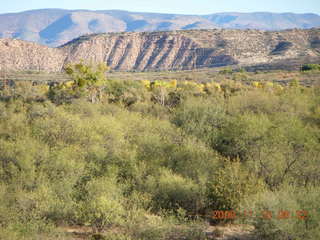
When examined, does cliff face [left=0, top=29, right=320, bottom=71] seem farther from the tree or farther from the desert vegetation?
the desert vegetation

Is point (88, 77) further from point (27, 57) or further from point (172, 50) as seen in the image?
point (172, 50)

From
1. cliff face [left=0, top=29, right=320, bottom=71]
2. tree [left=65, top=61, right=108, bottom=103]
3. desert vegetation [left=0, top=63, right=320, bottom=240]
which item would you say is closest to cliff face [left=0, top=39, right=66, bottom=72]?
cliff face [left=0, top=29, right=320, bottom=71]

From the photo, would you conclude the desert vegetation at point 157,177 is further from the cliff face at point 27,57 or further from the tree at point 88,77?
the cliff face at point 27,57

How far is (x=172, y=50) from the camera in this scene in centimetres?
13938

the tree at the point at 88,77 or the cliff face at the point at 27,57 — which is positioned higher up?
the tree at the point at 88,77

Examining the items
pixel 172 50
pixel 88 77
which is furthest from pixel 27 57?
pixel 88 77

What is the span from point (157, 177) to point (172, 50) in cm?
12516

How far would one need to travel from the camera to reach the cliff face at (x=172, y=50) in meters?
115

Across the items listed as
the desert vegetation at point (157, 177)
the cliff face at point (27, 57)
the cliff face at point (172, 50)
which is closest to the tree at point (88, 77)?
the desert vegetation at point (157, 177)

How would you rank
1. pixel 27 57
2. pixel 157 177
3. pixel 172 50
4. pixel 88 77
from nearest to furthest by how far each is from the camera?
pixel 157 177 → pixel 88 77 → pixel 27 57 → pixel 172 50

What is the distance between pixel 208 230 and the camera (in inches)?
600

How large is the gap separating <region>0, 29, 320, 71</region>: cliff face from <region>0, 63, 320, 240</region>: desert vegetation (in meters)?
79.6

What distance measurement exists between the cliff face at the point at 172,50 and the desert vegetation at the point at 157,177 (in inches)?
3133

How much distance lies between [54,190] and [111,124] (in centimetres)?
1025
